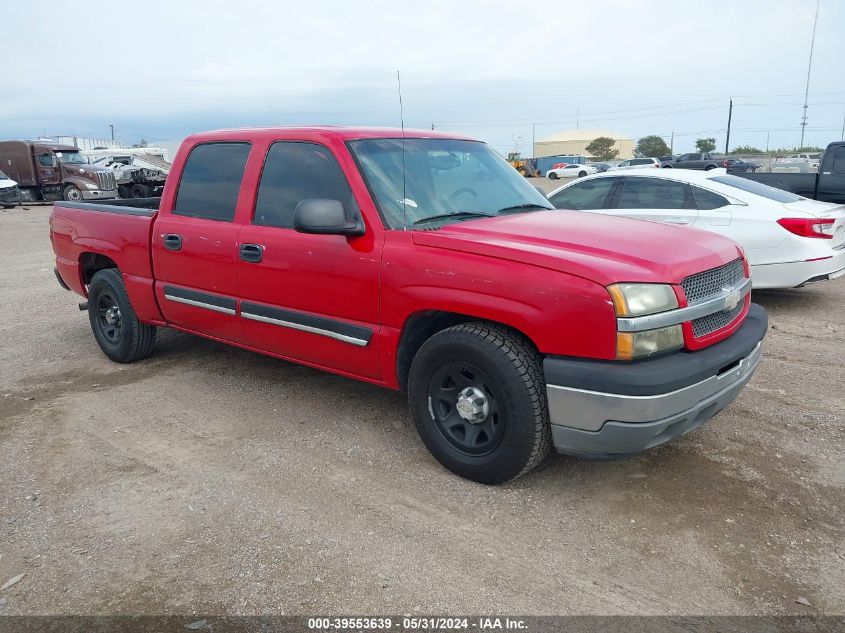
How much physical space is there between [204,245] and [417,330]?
1758 mm

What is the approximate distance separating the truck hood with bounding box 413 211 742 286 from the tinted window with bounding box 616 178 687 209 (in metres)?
3.63

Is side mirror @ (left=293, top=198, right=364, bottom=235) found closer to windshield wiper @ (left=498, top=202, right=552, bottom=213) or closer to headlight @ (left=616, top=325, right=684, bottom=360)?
windshield wiper @ (left=498, top=202, right=552, bottom=213)

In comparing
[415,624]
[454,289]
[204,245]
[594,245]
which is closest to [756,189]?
[594,245]

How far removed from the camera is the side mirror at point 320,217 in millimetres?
3441

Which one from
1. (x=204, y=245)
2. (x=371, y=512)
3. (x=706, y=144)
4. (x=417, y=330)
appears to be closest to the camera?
(x=371, y=512)

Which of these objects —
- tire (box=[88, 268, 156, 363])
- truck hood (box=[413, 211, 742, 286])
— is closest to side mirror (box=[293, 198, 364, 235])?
truck hood (box=[413, 211, 742, 286])

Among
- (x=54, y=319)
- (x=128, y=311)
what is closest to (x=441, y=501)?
(x=128, y=311)

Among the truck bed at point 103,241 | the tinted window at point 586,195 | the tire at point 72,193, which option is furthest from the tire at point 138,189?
the tinted window at point 586,195

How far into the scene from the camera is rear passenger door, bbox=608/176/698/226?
23.4 ft

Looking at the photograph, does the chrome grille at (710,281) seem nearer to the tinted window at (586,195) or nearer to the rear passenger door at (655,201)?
the rear passenger door at (655,201)

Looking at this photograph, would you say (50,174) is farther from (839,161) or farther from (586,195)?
(839,161)

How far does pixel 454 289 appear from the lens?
3.28 metres

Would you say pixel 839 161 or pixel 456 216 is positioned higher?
pixel 456 216

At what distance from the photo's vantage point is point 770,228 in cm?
673
